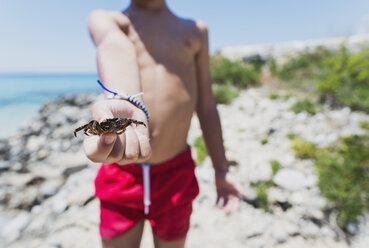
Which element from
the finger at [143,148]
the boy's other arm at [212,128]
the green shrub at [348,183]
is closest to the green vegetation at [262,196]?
the green shrub at [348,183]

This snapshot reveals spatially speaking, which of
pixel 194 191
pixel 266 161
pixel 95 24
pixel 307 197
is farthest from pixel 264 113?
pixel 95 24

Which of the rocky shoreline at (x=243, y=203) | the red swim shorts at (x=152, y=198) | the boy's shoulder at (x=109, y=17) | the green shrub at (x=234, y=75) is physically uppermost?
the boy's shoulder at (x=109, y=17)

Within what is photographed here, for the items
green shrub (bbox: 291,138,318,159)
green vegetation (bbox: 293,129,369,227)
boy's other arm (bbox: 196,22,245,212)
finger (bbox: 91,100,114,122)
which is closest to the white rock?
green vegetation (bbox: 293,129,369,227)

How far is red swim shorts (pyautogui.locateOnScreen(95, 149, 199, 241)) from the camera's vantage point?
122 cm

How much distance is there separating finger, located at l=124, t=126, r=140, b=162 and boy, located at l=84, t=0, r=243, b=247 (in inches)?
13.0

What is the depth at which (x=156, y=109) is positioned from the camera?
1160 millimetres

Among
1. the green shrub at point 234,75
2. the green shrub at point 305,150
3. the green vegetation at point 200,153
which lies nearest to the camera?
the green shrub at point 305,150

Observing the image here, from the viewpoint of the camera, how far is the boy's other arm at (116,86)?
66 cm

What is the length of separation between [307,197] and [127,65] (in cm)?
269

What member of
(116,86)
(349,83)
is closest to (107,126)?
(116,86)

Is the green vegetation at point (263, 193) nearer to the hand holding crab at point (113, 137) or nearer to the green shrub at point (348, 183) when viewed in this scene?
Answer: the green shrub at point (348, 183)

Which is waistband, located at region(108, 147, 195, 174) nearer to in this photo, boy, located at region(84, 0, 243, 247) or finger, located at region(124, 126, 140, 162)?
boy, located at region(84, 0, 243, 247)

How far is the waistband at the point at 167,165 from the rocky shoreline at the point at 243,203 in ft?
5.12

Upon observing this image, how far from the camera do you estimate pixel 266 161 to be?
143 inches
